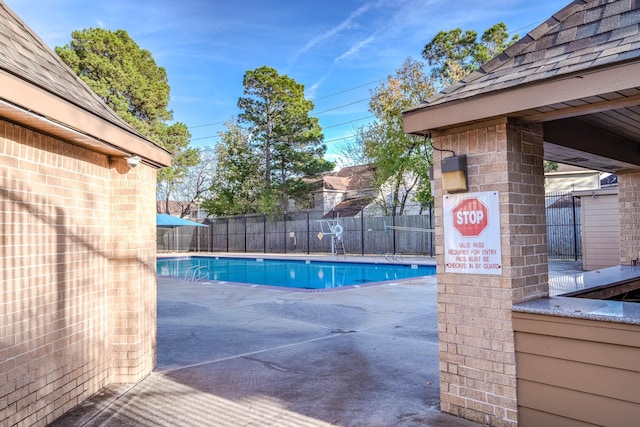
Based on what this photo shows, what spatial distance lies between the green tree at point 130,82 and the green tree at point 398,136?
10.8 metres

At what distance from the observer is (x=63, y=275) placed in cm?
337

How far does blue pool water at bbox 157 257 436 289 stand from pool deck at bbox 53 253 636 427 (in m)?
5.72

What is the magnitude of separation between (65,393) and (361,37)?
26914mm

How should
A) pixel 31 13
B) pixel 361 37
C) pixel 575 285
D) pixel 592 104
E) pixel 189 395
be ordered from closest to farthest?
pixel 592 104 < pixel 189 395 < pixel 575 285 < pixel 31 13 < pixel 361 37

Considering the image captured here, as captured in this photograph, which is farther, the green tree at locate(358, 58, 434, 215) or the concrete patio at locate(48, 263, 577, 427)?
the green tree at locate(358, 58, 434, 215)

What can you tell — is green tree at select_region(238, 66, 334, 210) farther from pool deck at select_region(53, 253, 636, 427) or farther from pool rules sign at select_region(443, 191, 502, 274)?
pool rules sign at select_region(443, 191, 502, 274)

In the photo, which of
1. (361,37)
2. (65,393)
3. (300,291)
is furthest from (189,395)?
(361,37)

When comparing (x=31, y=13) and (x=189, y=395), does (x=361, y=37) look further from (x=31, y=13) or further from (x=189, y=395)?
(x=189, y=395)

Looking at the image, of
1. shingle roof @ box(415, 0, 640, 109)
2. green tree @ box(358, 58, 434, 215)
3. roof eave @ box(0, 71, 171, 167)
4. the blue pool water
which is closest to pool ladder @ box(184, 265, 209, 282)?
the blue pool water

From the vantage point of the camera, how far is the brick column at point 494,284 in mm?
3012

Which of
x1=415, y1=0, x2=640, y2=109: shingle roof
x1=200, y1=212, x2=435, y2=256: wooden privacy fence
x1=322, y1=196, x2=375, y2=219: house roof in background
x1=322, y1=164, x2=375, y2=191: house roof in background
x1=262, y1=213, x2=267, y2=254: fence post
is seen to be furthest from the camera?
x1=322, y1=196, x2=375, y2=219: house roof in background

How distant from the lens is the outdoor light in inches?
124

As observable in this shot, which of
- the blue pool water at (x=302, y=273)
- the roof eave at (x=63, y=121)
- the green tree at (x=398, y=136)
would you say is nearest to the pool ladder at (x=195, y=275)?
the blue pool water at (x=302, y=273)

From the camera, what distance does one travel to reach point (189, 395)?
3.75 m
